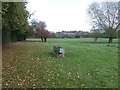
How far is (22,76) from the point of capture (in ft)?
28.3

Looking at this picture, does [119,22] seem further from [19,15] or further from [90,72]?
[90,72]

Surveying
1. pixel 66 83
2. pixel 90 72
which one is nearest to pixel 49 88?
pixel 66 83

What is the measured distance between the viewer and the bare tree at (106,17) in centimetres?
4428

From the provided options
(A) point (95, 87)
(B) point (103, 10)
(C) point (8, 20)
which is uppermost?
(B) point (103, 10)

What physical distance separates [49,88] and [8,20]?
9.46 meters

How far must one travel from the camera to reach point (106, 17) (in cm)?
4631

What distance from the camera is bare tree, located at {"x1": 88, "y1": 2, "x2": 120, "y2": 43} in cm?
4428

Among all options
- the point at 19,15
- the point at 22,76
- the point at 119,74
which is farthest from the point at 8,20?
the point at 119,74

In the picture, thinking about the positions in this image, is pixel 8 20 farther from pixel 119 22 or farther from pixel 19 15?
pixel 119 22

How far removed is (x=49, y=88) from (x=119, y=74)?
10.9 feet

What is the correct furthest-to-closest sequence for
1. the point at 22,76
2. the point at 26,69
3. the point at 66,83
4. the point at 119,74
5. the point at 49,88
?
the point at 26,69 → the point at 119,74 → the point at 22,76 → the point at 66,83 → the point at 49,88

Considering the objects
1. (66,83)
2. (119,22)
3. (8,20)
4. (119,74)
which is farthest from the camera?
(119,22)

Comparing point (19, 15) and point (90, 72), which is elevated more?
point (19, 15)

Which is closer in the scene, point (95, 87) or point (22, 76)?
point (95, 87)
